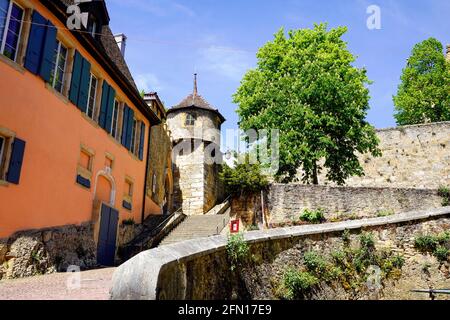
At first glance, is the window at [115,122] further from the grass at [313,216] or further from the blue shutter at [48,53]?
the grass at [313,216]

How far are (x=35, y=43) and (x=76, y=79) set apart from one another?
1.96 m

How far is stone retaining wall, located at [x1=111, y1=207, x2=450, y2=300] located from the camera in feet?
16.1

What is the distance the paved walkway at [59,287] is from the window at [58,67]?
16.1 feet

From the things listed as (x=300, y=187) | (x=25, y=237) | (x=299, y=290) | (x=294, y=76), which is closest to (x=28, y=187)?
(x=25, y=237)

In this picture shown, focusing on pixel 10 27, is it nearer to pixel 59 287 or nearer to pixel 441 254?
pixel 59 287

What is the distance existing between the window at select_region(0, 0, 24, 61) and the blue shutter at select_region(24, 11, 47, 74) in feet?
0.91

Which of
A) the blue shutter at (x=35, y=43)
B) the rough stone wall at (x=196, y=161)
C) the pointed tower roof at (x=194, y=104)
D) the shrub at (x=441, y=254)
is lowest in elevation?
the shrub at (x=441, y=254)

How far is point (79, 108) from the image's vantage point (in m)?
12.3

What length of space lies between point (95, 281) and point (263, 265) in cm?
350

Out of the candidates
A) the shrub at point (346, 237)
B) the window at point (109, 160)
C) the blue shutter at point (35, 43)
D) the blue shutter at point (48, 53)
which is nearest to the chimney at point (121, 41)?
the window at point (109, 160)

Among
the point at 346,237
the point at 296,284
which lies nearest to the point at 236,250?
the point at 296,284

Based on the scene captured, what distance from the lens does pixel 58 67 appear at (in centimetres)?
1149

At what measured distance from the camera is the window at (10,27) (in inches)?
372
